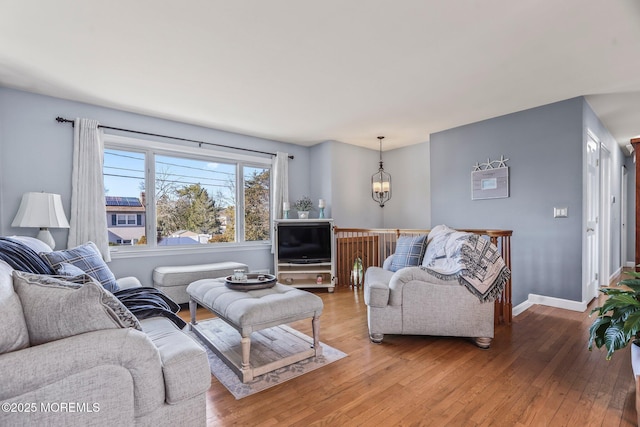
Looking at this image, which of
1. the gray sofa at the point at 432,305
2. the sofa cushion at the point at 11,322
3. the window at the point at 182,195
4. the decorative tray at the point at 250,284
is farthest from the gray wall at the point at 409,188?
the sofa cushion at the point at 11,322

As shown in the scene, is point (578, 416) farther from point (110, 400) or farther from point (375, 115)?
point (375, 115)

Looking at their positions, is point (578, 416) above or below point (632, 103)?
below

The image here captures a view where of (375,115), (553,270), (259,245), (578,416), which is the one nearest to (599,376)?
(578,416)

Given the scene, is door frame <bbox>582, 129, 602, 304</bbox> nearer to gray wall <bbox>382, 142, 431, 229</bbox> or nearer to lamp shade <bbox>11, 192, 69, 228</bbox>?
gray wall <bbox>382, 142, 431, 229</bbox>

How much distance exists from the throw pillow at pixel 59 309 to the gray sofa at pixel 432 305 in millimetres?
1954

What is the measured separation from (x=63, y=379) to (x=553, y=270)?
175 inches

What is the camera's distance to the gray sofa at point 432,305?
2482 millimetres

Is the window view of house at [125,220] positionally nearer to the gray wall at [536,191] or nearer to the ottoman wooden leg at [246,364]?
the ottoman wooden leg at [246,364]

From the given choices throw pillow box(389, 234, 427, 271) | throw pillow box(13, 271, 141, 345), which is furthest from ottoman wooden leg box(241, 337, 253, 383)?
throw pillow box(389, 234, 427, 271)

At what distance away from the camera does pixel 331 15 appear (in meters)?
2.00

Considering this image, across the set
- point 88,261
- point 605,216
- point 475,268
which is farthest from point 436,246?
point 605,216

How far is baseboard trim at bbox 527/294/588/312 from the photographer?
3383 mm

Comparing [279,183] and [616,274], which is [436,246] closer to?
[279,183]

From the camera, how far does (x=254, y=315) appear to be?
2041mm
